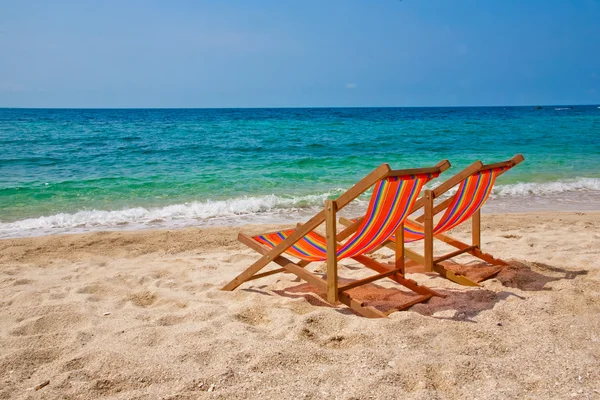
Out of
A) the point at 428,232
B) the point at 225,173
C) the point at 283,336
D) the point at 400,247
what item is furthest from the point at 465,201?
the point at 225,173

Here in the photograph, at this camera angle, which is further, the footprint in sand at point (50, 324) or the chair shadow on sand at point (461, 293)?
the chair shadow on sand at point (461, 293)

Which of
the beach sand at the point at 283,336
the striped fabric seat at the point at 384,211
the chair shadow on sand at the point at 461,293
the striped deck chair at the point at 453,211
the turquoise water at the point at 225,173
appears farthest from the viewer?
the turquoise water at the point at 225,173

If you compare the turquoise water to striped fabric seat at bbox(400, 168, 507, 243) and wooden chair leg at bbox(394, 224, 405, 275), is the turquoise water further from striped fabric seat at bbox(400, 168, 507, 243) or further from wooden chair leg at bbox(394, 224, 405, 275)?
wooden chair leg at bbox(394, 224, 405, 275)

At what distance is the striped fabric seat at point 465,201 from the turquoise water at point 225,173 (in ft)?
13.2

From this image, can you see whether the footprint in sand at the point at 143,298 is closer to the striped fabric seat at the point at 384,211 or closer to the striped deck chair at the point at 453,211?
the striped fabric seat at the point at 384,211

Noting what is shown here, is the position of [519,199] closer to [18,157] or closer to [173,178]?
[173,178]

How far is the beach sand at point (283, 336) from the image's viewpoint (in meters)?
2.49

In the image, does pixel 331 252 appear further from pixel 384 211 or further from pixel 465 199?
pixel 465 199

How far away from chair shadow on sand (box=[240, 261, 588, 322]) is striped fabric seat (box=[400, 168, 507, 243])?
0.48 metres

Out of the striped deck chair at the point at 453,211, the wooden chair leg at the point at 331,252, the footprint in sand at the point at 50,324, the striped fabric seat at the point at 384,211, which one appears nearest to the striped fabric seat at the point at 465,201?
the striped deck chair at the point at 453,211

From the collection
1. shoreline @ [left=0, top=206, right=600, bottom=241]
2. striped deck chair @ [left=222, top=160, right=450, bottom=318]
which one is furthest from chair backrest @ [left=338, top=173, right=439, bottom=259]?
shoreline @ [left=0, top=206, right=600, bottom=241]

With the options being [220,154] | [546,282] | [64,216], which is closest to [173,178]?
[64,216]

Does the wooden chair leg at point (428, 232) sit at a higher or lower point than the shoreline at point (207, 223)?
higher

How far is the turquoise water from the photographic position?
27.7ft
